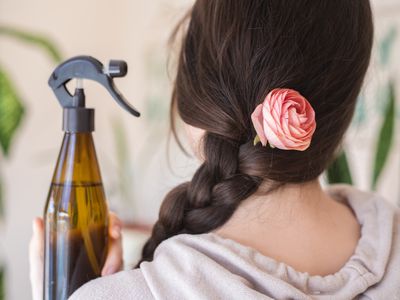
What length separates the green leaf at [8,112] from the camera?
1.28 meters

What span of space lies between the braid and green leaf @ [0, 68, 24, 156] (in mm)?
776

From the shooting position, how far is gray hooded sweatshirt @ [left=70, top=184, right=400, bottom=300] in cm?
51

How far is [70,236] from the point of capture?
1.90 ft

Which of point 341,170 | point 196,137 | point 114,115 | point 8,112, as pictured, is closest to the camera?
point 196,137

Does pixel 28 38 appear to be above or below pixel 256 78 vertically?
above

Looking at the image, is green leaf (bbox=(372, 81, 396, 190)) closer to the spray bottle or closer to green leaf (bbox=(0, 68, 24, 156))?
the spray bottle

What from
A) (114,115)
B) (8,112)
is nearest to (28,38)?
(8,112)

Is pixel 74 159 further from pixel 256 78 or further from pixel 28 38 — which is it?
pixel 28 38

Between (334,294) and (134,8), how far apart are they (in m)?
2.10

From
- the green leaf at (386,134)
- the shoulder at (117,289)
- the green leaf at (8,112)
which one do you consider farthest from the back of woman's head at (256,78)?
the green leaf at (8,112)

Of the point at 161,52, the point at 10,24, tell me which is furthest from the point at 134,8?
the point at 10,24

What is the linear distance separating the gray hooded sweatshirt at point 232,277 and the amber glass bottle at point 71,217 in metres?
0.07

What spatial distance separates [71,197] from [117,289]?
0.13 metres

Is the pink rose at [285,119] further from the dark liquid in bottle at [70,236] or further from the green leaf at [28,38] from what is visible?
the green leaf at [28,38]
